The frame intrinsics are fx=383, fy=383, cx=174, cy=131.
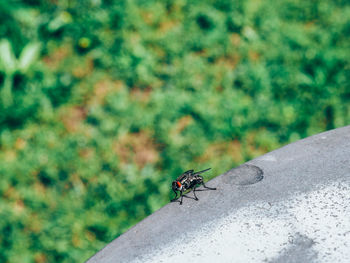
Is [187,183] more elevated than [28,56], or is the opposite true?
[28,56]

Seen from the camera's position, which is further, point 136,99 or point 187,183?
point 136,99

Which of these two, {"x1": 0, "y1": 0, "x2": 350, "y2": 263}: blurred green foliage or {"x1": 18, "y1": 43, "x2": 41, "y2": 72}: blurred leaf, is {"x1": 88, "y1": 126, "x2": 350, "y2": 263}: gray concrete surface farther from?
{"x1": 18, "y1": 43, "x2": 41, "y2": 72}: blurred leaf

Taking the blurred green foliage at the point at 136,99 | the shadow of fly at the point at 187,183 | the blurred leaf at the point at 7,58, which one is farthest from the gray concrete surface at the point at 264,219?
the blurred leaf at the point at 7,58

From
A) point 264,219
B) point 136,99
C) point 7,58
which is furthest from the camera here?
point 7,58

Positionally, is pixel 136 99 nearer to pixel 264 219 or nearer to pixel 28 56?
pixel 28 56

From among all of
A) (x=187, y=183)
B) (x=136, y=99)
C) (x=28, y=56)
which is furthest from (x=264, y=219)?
(x=28, y=56)

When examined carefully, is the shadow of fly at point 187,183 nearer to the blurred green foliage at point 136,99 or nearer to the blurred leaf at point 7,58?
the blurred green foliage at point 136,99
